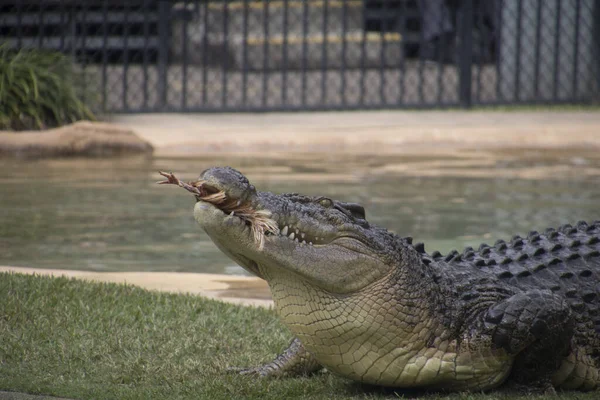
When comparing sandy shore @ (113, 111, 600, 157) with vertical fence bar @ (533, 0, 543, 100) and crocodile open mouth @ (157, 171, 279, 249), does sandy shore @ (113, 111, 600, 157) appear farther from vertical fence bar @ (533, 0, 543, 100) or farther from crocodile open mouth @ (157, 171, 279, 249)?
crocodile open mouth @ (157, 171, 279, 249)

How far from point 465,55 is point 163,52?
172 inches

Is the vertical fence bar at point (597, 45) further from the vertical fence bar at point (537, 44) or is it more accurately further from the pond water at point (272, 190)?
the pond water at point (272, 190)

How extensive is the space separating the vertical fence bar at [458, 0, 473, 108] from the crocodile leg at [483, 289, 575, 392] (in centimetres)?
1137

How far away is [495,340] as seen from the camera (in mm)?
3734

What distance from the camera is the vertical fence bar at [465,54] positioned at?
14.9 meters

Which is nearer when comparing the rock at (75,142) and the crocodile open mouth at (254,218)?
the crocodile open mouth at (254,218)

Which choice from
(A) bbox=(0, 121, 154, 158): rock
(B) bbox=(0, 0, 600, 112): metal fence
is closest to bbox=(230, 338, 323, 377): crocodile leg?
(A) bbox=(0, 121, 154, 158): rock

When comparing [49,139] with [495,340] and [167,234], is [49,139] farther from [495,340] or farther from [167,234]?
[495,340]

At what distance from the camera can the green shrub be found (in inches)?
462

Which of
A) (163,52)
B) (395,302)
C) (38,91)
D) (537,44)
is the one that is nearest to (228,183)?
(395,302)

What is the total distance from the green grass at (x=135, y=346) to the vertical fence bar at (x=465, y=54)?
1012cm

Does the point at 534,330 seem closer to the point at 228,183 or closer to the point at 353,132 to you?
the point at 228,183

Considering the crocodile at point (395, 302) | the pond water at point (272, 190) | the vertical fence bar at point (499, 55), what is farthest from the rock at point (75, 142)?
the crocodile at point (395, 302)

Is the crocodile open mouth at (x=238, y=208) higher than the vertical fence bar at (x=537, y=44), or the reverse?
the vertical fence bar at (x=537, y=44)
